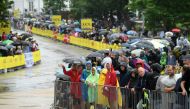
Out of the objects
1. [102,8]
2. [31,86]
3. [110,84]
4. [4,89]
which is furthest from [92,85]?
[102,8]

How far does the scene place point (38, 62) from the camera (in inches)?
1748

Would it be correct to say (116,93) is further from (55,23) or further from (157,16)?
(55,23)

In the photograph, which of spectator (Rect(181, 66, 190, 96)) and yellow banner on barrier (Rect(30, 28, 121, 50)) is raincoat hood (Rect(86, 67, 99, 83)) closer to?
spectator (Rect(181, 66, 190, 96))

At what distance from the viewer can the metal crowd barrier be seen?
1375 cm

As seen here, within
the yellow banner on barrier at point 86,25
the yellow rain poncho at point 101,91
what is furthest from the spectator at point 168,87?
the yellow banner on barrier at point 86,25

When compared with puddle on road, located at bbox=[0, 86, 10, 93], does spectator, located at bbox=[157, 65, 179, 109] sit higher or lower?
higher

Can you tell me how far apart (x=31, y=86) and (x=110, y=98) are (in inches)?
572

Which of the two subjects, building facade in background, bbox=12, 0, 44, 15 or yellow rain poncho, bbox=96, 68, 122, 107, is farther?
building facade in background, bbox=12, 0, 44, 15

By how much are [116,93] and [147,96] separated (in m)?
1.52

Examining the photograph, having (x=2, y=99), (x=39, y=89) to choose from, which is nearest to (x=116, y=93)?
(x=2, y=99)

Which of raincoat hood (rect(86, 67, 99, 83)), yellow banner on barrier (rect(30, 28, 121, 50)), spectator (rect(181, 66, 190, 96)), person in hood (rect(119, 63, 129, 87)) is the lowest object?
yellow banner on barrier (rect(30, 28, 121, 50))

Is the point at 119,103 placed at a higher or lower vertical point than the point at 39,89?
higher

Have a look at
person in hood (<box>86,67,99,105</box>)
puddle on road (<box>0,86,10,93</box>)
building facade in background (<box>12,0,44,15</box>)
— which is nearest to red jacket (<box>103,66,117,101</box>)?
person in hood (<box>86,67,99,105</box>)

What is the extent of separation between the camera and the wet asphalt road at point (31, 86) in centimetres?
2309
